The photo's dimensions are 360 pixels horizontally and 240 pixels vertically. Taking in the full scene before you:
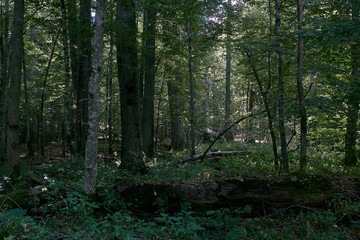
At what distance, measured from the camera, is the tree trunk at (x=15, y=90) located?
721 centimetres

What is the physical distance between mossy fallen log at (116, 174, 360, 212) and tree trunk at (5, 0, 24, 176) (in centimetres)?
391

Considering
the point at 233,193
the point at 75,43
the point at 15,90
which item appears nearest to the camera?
the point at 233,193

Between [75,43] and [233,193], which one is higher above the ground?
[75,43]

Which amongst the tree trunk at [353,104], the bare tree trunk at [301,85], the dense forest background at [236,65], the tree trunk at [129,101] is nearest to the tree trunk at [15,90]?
the dense forest background at [236,65]

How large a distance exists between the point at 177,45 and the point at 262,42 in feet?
17.0

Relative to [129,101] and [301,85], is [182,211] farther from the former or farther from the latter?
[129,101]

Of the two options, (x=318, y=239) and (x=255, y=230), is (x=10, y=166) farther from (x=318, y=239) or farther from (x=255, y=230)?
(x=318, y=239)

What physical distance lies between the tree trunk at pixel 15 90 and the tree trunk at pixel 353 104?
8.47m

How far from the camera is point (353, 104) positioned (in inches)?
327

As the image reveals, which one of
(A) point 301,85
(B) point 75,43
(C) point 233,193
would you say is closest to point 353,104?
(A) point 301,85

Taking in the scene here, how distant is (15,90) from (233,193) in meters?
6.72

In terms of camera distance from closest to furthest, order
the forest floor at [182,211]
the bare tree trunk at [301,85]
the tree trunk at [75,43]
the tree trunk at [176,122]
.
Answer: the forest floor at [182,211] < the bare tree trunk at [301,85] < the tree trunk at [75,43] < the tree trunk at [176,122]

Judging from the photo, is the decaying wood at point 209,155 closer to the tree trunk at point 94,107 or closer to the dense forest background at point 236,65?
the dense forest background at point 236,65

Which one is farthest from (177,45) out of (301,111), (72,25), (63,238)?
(63,238)
